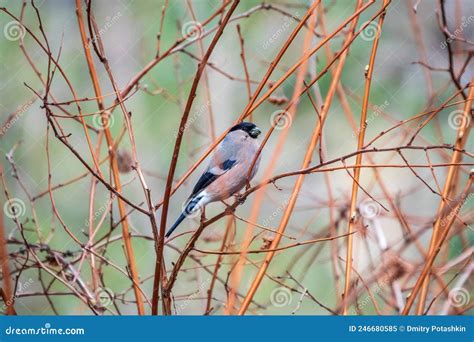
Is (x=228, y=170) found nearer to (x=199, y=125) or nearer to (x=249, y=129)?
(x=249, y=129)

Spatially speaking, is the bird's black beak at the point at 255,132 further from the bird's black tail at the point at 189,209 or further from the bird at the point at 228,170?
the bird's black tail at the point at 189,209

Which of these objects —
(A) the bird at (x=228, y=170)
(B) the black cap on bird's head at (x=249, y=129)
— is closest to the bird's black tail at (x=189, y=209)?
(A) the bird at (x=228, y=170)

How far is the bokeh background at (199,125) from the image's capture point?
1.57 metres

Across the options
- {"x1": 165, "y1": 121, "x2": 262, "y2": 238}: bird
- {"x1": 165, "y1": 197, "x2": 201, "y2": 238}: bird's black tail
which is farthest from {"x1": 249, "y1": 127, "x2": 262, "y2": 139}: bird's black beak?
{"x1": 165, "y1": 197, "x2": 201, "y2": 238}: bird's black tail

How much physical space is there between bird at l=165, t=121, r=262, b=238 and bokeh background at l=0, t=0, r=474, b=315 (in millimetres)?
47

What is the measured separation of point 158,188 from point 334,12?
0.86 metres

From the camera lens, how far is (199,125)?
204cm

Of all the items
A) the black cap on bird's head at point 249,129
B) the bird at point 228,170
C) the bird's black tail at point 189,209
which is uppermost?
the black cap on bird's head at point 249,129

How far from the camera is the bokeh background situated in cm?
157

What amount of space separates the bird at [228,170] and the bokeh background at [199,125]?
5 centimetres

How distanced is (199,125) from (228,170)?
450mm

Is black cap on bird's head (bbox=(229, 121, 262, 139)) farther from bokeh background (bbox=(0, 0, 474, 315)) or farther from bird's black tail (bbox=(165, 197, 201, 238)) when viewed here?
bird's black tail (bbox=(165, 197, 201, 238))
